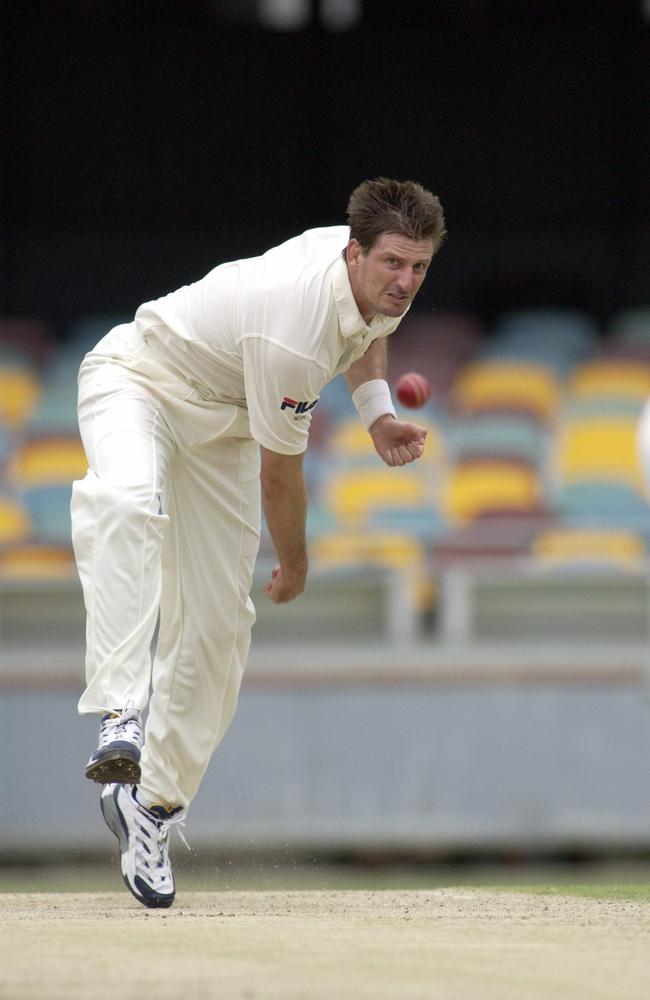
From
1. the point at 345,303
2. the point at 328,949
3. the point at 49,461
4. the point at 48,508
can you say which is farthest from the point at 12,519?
the point at 328,949

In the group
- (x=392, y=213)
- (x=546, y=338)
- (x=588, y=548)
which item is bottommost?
(x=588, y=548)

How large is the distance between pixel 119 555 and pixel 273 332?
25.3 inches

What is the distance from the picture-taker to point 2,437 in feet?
30.1

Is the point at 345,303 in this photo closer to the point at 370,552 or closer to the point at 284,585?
the point at 284,585

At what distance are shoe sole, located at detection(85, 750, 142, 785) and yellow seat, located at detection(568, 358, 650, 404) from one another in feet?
20.6

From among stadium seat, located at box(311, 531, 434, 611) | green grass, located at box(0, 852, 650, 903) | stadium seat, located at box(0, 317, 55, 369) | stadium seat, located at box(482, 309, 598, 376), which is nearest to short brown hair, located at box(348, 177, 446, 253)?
stadium seat, located at box(311, 531, 434, 611)

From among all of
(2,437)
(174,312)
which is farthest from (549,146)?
(174,312)

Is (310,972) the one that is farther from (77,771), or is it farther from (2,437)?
(2,437)

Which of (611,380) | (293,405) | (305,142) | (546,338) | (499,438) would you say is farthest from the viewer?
(305,142)

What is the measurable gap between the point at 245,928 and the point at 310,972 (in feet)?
2.32

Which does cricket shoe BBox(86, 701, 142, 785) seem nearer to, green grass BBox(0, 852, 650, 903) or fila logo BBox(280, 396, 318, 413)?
fila logo BBox(280, 396, 318, 413)

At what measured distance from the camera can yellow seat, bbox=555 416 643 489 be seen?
29.3 feet

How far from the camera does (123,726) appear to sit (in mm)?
3777

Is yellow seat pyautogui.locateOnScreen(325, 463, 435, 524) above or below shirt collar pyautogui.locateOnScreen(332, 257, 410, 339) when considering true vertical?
below
